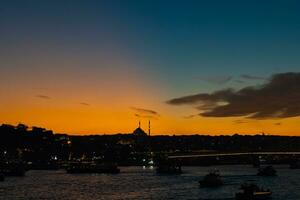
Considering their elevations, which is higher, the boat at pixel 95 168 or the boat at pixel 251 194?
the boat at pixel 95 168

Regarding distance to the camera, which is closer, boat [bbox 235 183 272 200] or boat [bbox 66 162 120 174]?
boat [bbox 235 183 272 200]

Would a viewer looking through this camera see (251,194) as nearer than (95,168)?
Yes

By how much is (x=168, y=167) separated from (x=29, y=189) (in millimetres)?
82547

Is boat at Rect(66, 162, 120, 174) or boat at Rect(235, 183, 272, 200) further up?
boat at Rect(66, 162, 120, 174)

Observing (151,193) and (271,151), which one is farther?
(271,151)

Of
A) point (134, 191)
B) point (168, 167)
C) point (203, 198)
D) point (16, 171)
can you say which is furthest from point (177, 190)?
point (168, 167)

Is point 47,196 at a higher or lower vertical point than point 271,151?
lower

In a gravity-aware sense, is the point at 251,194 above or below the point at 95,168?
below

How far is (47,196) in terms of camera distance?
89.2 m

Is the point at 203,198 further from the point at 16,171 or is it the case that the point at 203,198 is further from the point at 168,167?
the point at 168,167

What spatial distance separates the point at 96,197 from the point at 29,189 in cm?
1986

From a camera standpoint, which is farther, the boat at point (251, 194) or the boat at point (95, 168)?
the boat at point (95, 168)

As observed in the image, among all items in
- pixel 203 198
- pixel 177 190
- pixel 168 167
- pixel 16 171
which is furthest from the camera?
pixel 168 167

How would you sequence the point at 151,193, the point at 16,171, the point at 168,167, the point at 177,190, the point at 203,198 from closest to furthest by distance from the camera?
the point at 203,198 < the point at 151,193 < the point at 177,190 < the point at 16,171 < the point at 168,167
